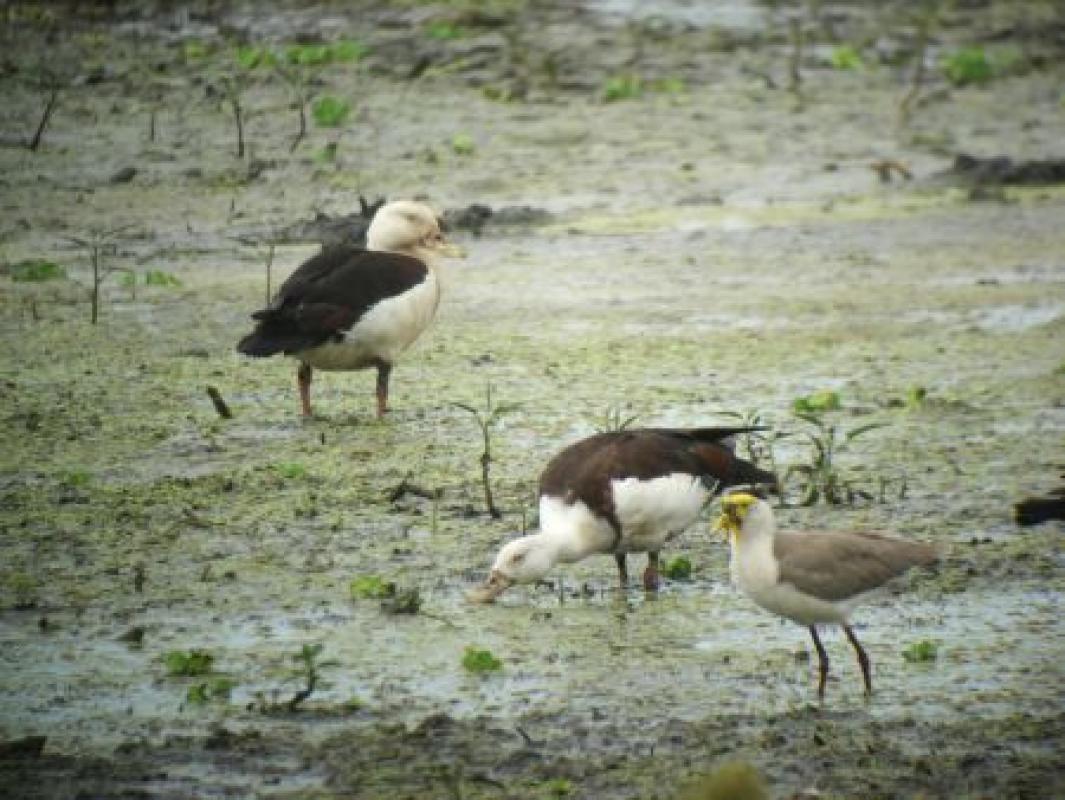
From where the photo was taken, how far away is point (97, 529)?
9109 mm

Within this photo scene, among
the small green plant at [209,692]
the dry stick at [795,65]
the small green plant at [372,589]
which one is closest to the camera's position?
the small green plant at [209,692]

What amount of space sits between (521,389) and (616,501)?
315 cm

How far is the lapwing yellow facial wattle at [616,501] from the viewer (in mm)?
Answer: 8227

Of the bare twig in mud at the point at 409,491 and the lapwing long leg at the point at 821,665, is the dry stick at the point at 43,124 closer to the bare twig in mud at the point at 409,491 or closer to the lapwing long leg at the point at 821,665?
the bare twig in mud at the point at 409,491

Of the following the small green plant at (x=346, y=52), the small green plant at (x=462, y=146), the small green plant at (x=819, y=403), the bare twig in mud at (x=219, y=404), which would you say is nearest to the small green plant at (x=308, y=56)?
the small green plant at (x=346, y=52)

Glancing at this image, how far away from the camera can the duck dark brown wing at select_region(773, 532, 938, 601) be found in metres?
7.38

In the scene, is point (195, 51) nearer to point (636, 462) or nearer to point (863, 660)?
point (636, 462)

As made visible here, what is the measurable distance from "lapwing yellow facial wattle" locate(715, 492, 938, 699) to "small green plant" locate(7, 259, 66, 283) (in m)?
6.64

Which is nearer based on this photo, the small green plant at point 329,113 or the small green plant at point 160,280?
the small green plant at point 160,280

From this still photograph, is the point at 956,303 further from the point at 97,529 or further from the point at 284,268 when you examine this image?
the point at 97,529

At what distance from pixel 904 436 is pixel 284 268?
4.55 m

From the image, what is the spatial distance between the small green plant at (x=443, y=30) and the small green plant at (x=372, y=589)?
11.3m

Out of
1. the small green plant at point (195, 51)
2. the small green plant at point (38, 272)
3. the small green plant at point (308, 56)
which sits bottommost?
the small green plant at point (38, 272)

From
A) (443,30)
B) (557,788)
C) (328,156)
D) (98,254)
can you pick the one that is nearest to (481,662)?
(557,788)
